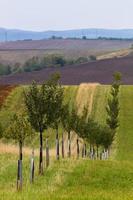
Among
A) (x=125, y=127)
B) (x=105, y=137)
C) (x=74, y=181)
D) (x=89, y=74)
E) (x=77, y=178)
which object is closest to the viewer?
(x=74, y=181)

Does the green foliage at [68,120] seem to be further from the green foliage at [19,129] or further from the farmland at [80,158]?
the green foliage at [19,129]

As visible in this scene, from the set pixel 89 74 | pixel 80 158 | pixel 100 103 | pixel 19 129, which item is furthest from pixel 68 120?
pixel 89 74

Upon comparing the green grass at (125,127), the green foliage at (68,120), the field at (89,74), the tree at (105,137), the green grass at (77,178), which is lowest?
the green grass at (125,127)

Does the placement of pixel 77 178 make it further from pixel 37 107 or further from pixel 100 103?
pixel 100 103

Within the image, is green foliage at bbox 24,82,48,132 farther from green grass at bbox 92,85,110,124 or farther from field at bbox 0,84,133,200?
green grass at bbox 92,85,110,124

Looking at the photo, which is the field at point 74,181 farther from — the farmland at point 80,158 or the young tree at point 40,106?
the young tree at point 40,106

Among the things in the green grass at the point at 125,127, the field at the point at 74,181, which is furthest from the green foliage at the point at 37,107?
the green grass at the point at 125,127

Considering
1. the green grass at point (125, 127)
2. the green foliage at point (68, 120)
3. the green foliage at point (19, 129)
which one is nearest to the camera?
the green foliage at point (19, 129)

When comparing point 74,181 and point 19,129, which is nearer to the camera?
point 74,181

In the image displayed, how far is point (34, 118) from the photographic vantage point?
3195cm

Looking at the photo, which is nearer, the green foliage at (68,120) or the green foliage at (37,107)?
the green foliage at (37,107)

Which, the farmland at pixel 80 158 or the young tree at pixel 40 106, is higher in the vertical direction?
the young tree at pixel 40 106

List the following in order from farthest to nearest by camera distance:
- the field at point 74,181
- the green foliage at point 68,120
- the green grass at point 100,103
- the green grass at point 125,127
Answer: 1. the green grass at point 100,103
2. the green grass at point 125,127
3. the green foliage at point 68,120
4. the field at point 74,181

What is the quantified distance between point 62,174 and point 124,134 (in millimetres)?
45346
